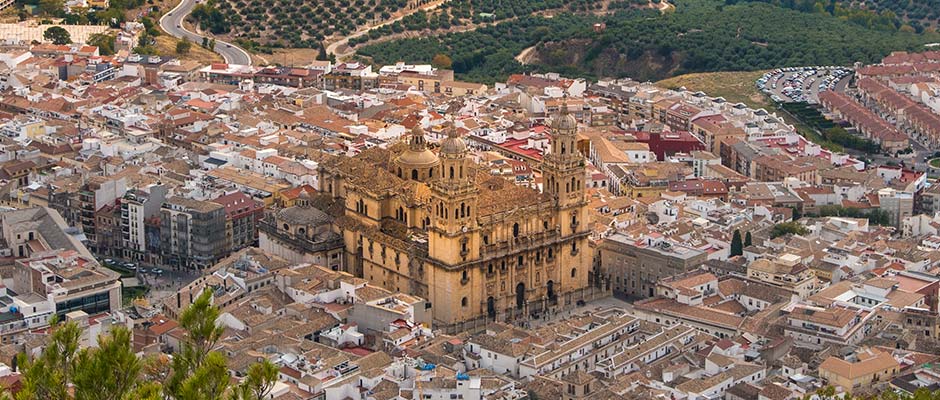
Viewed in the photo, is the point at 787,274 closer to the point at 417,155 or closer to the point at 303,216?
the point at 417,155

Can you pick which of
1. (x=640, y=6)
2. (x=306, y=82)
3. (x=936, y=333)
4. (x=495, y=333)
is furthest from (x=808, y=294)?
(x=640, y=6)

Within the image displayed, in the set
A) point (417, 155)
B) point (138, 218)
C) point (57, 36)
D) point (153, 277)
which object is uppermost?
point (417, 155)

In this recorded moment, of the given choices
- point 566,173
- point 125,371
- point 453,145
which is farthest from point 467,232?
point 125,371

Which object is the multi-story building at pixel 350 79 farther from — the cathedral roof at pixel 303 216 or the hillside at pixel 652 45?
the cathedral roof at pixel 303 216

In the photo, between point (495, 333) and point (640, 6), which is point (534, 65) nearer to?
point (640, 6)

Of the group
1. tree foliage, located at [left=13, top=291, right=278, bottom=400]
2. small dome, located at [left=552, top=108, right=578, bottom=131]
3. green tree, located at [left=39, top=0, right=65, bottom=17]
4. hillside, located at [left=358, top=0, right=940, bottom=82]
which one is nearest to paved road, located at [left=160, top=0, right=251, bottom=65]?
green tree, located at [left=39, top=0, right=65, bottom=17]

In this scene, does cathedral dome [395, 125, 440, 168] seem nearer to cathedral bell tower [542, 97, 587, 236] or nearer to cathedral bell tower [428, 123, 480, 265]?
cathedral bell tower [428, 123, 480, 265]
